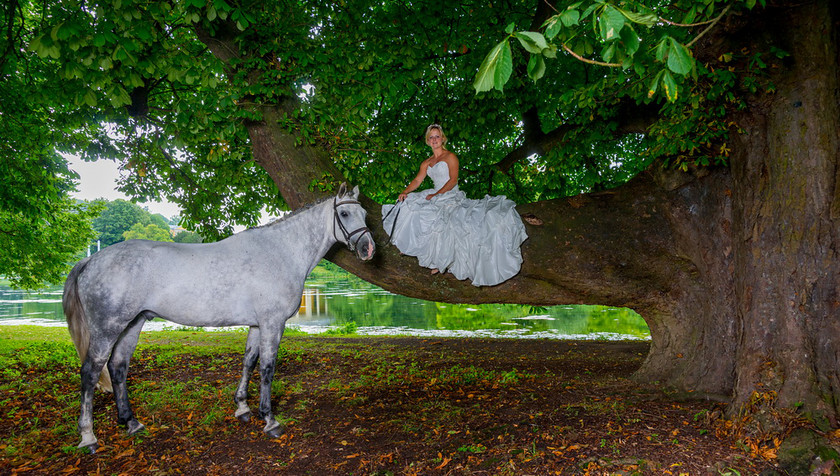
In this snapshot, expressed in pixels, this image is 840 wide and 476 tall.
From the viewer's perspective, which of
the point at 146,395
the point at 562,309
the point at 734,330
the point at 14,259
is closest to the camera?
the point at 734,330

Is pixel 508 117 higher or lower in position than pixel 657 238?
higher

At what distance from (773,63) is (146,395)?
26.4ft

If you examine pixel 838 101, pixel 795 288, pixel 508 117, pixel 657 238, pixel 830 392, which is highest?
pixel 508 117

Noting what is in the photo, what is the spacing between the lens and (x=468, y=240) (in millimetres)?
5246

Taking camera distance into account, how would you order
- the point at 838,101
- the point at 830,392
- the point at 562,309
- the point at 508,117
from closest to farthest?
1. the point at 830,392
2. the point at 838,101
3. the point at 508,117
4. the point at 562,309

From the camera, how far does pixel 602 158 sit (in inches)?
387

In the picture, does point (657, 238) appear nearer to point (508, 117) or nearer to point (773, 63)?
point (773, 63)

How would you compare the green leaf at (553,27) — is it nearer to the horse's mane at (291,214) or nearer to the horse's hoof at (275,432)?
the horse's mane at (291,214)

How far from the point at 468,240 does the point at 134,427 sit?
4.07 metres

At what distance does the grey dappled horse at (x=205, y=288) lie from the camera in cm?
423

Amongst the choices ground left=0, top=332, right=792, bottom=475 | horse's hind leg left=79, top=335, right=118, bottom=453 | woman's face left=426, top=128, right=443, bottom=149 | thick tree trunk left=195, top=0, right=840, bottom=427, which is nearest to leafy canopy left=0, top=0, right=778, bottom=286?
thick tree trunk left=195, top=0, right=840, bottom=427

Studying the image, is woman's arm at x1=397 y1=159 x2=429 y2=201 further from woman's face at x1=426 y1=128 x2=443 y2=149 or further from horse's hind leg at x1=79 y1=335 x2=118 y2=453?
horse's hind leg at x1=79 y1=335 x2=118 y2=453

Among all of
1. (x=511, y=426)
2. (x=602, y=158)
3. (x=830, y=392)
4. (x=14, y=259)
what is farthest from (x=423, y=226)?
(x=14, y=259)

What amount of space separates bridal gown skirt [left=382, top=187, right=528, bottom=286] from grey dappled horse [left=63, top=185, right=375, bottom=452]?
0.79m
